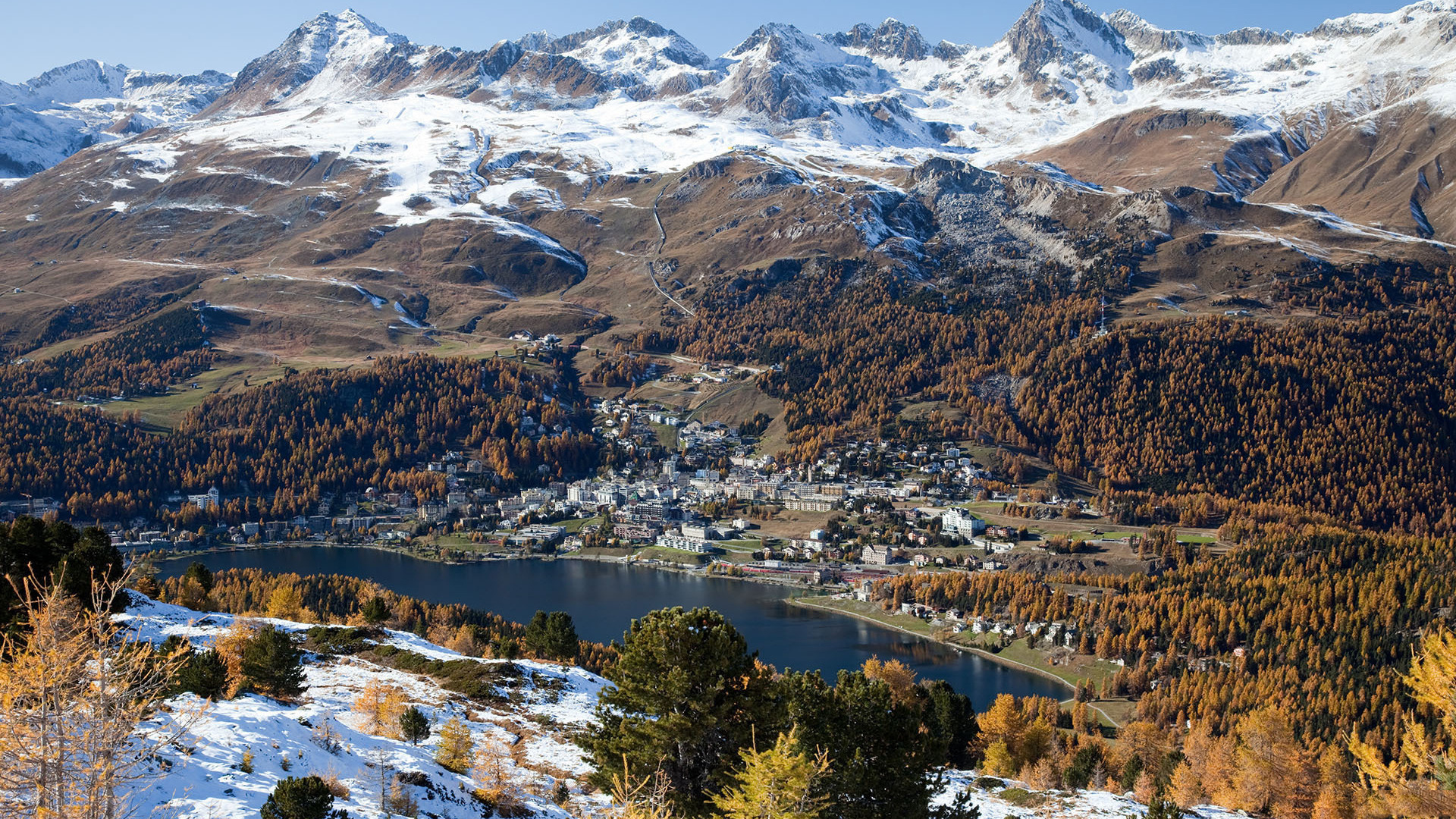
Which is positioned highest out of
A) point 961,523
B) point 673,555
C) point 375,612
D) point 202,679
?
point 202,679

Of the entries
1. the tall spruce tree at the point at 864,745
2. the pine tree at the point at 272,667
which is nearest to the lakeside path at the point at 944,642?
the tall spruce tree at the point at 864,745

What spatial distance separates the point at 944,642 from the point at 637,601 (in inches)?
1479

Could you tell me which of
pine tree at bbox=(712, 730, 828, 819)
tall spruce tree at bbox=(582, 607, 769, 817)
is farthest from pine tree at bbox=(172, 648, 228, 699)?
pine tree at bbox=(712, 730, 828, 819)

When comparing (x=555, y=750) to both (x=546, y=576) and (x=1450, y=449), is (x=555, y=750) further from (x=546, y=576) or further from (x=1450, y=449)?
(x=1450, y=449)

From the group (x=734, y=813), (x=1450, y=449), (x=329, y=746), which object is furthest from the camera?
(x=1450, y=449)

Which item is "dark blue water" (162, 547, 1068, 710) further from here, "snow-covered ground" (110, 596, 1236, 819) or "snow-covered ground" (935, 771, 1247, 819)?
"snow-covered ground" (110, 596, 1236, 819)

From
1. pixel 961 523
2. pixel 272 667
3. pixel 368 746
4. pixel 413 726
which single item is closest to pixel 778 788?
pixel 368 746

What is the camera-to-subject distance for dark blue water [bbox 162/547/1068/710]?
96062 mm

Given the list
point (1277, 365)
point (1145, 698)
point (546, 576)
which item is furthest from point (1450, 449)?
point (546, 576)

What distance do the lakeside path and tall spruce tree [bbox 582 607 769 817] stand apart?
222 ft

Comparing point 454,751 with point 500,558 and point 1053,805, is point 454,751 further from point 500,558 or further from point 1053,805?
point 500,558

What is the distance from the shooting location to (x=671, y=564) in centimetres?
14188

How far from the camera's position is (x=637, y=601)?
394 ft

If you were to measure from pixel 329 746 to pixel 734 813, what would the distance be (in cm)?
1478
